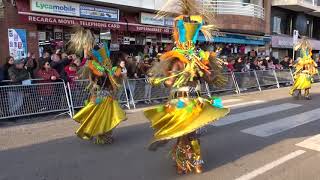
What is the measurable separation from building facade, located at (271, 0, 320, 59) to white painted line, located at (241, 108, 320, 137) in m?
21.2

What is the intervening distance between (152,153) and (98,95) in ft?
4.98

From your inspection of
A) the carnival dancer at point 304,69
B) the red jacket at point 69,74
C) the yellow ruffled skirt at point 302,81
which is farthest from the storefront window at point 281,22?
the red jacket at point 69,74

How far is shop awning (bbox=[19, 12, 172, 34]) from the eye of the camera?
14974 millimetres

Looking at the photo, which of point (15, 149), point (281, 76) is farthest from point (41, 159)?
point (281, 76)

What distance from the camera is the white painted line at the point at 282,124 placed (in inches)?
356

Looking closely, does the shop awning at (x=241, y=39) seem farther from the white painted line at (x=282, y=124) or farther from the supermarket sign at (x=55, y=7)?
the white painted line at (x=282, y=124)

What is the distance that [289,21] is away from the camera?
3625cm

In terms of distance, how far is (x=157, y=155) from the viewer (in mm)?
6949

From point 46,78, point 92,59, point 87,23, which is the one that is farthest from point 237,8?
point 92,59

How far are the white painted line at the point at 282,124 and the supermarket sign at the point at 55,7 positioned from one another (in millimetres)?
9240

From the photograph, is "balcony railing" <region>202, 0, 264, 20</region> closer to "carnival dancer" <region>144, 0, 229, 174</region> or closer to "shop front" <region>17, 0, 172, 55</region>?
"shop front" <region>17, 0, 172, 55</region>

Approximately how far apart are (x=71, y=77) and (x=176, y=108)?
20.4 feet

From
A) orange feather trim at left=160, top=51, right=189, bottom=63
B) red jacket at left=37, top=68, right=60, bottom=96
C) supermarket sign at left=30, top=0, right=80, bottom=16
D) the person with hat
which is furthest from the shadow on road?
supermarket sign at left=30, top=0, right=80, bottom=16

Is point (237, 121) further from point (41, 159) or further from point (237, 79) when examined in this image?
point (237, 79)
